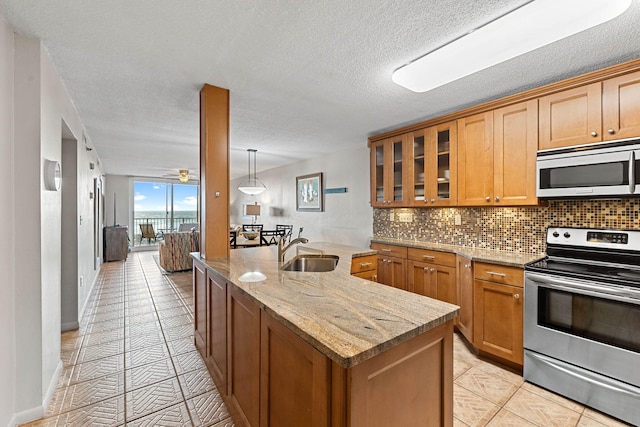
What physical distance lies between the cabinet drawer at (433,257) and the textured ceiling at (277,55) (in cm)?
152

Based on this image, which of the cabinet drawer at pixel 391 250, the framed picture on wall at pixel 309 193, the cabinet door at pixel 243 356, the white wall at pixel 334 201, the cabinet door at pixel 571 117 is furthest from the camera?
the framed picture on wall at pixel 309 193

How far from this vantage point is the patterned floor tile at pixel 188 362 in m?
2.35

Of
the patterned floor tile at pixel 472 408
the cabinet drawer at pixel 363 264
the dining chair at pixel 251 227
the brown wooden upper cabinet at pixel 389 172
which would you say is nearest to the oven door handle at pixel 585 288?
the patterned floor tile at pixel 472 408

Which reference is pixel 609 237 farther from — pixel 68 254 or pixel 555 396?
pixel 68 254

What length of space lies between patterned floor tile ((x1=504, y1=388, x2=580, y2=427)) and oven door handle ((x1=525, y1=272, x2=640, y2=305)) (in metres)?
0.76

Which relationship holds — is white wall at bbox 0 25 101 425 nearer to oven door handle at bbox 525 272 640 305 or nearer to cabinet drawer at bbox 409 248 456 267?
cabinet drawer at bbox 409 248 456 267

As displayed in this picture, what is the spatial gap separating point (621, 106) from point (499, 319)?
5.85 ft

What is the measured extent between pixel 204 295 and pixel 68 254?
181 cm

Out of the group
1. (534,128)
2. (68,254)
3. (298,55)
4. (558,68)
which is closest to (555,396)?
(534,128)

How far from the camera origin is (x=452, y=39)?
5.90ft

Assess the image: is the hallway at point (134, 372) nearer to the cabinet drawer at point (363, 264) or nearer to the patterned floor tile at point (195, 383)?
the patterned floor tile at point (195, 383)

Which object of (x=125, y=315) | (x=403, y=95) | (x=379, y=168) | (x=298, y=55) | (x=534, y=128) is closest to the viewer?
(x=298, y=55)

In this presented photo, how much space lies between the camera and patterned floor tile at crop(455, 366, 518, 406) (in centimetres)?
→ 203

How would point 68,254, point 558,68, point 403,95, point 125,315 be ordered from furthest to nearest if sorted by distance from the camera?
1. point 125,315
2. point 68,254
3. point 403,95
4. point 558,68
